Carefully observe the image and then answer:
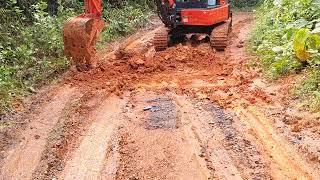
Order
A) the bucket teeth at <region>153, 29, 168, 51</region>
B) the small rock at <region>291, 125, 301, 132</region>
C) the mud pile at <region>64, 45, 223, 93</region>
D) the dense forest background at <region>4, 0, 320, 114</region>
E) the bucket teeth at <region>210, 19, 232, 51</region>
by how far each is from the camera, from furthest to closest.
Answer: the bucket teeth at <region>153, 29, 168, 51</region> → the bucket teeth at <region>210, 19, 232, 51</region> → the mud pile at <region>64, 45, 223, 93</region> → the dense forest background at <region>4, 0, 320, 114</region> → the small rock at <region>291, 125, 301, 132</region>

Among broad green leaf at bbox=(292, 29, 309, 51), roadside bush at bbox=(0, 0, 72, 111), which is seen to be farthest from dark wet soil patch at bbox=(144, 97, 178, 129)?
roadside bush at bbox=(0, 0, 72, 111)

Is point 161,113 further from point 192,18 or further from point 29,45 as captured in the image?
point 192,18

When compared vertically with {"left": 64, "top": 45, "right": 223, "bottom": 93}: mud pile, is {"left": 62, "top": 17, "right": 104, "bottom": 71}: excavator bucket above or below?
above

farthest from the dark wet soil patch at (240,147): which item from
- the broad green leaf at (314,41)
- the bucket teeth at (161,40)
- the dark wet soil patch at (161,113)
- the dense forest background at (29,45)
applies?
the bucket teeth at (161,40)

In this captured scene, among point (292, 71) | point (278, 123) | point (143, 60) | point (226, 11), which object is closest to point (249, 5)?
point (226, 11)

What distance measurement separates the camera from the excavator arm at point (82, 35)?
32.8 feet

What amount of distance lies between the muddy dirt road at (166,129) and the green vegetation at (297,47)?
346 mm

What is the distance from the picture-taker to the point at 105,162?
5926 millimetres

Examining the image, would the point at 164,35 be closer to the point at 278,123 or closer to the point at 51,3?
the point at 51,3

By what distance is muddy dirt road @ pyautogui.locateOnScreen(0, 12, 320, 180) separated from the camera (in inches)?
223

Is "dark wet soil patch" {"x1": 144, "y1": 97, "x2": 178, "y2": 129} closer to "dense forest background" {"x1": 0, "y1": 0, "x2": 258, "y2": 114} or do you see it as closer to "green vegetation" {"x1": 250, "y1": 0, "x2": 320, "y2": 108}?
"green vegetation" {"x1": 250, "y1": 0, "x2": 320, "y2": 108}

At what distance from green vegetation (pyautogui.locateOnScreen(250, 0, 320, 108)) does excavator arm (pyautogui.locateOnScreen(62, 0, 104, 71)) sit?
3.75m

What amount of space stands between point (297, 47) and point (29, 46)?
646 centimetres

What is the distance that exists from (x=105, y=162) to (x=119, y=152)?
344mm
